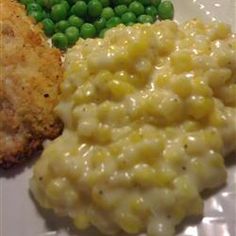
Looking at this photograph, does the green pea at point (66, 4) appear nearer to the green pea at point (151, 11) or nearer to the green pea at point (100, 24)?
the green pea at point (100, 24)

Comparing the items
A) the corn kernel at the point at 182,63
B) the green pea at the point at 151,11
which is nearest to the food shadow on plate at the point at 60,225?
the corn kernel at the point at 182,63

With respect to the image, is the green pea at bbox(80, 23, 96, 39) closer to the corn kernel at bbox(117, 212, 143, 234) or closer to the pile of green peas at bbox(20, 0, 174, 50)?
the pile of green peas at bbox(20, 0, 174, 50)

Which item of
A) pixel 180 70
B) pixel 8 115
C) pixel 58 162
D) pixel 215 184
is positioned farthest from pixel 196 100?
pixel 8 115

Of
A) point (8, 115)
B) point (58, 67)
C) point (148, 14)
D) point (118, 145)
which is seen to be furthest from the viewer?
point (148, 14)

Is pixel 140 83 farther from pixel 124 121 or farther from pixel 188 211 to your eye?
pixel 188 211

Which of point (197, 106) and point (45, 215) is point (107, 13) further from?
point (45, 215)
